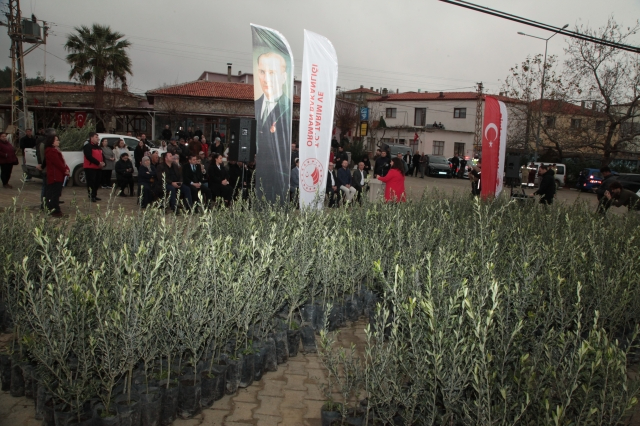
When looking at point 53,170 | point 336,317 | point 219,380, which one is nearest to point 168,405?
point 219,380

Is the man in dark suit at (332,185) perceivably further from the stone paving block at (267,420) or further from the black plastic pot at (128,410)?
the black plastic pot at (128,410)

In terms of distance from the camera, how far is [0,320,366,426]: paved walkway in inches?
145

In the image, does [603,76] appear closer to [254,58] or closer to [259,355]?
[254,58]

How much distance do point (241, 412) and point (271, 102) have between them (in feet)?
22.1

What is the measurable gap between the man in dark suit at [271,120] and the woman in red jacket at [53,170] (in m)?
3.83

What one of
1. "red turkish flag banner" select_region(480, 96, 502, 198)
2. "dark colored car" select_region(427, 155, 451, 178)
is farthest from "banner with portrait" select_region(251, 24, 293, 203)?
"dark colored car" select_region(427, 155, 451, 178)

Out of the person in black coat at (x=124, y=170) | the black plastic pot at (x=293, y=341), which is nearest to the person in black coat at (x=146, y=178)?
the person in black coat at (x=124, y=170)

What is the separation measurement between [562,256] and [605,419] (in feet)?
9.57

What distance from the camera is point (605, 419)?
287 centimetres

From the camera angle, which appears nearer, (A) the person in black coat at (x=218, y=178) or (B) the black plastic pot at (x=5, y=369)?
(B) the black plastic pot at (x=5, y=369)

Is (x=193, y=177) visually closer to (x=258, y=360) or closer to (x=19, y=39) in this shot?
(x=258, y=360)

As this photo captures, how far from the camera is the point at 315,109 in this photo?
32.9 feet

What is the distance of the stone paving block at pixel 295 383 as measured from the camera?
14.3 feet

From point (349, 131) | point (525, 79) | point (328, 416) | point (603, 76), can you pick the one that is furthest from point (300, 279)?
point (349, 131)
